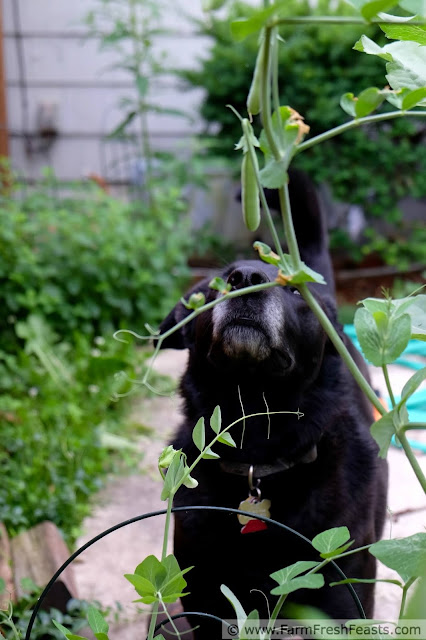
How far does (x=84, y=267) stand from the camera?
167 inches

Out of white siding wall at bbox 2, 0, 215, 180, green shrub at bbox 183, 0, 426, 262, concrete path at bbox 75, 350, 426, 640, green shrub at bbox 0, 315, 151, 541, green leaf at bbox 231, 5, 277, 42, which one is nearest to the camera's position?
green leaf at bbox 231, 5, 277, 42

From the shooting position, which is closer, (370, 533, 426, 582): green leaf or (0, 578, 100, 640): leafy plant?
(370, 533, 426, 582): green leaf

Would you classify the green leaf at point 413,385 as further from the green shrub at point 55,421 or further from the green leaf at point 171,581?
the green shrub at point 55,421

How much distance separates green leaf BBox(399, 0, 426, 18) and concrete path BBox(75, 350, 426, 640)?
5.50ft

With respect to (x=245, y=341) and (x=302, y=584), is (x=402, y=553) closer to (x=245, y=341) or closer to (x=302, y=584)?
(x=302, y=584)

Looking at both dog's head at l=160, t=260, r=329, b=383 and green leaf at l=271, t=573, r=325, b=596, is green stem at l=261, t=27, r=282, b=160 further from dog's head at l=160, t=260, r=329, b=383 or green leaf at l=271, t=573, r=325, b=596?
dog's head at l=160, t=260, r=329, b=383

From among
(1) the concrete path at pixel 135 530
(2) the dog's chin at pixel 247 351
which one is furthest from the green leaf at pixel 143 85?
(2) the dog's chin at pixel 247 351

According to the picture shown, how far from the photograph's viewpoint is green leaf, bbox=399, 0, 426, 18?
28.4 inches

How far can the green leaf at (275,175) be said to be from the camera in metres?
0.73

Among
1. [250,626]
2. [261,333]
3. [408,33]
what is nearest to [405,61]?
[408,33]

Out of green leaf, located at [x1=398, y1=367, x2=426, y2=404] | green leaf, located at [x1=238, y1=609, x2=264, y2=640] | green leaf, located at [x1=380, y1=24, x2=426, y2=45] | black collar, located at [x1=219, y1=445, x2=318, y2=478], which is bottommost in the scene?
black collar, located at [x1=219, y1=445, x2=318, y2=478]

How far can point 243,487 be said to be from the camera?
191cm

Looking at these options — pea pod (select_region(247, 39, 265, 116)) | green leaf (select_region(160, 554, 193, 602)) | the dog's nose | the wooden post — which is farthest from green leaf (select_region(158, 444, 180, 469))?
the wooden post

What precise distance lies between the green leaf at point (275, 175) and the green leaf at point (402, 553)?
1.29 ft
